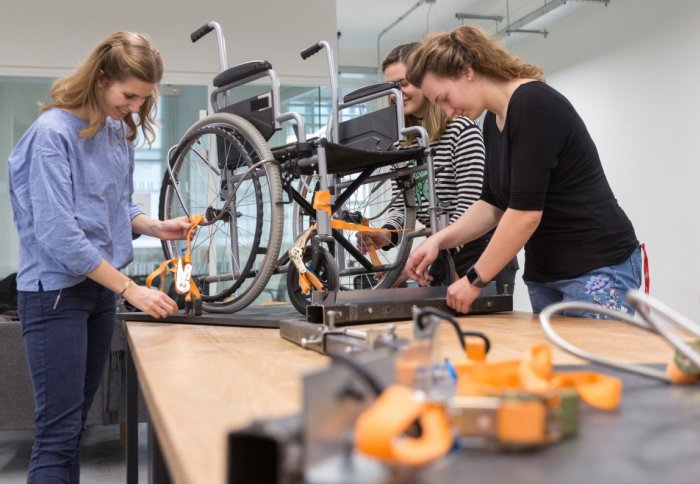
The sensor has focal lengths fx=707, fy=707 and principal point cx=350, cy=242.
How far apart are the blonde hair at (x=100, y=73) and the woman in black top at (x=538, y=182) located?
587 mm

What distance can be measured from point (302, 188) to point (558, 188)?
1328mm

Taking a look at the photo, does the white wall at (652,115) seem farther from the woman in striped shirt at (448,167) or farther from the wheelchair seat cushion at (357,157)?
the wheelchair seat cushion at (357,157)

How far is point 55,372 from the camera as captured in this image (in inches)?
54.5

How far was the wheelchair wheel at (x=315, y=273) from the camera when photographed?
5.52 feet

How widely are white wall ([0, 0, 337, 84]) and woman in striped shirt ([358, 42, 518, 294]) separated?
9.95ft

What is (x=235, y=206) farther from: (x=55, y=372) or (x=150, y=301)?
(x=55, y=372)

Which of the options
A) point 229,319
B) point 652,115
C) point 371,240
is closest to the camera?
point 229,319

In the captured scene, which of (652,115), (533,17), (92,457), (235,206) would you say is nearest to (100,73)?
(235,206)

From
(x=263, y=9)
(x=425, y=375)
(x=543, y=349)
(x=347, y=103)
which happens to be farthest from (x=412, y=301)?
(x=263, y=9)

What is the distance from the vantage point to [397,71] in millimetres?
2316

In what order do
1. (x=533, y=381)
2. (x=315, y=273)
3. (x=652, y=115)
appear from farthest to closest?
(x=652, y=115) → (x=315, y=273) → (x=533, y=381)

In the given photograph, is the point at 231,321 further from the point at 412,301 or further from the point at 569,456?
the point at 569,456

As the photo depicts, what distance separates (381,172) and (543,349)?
5.92 ft

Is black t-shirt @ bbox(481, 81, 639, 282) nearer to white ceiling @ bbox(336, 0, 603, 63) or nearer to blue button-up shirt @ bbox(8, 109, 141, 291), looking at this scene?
blue button-up shirt @ bbox(8, 109, 141, 291)
